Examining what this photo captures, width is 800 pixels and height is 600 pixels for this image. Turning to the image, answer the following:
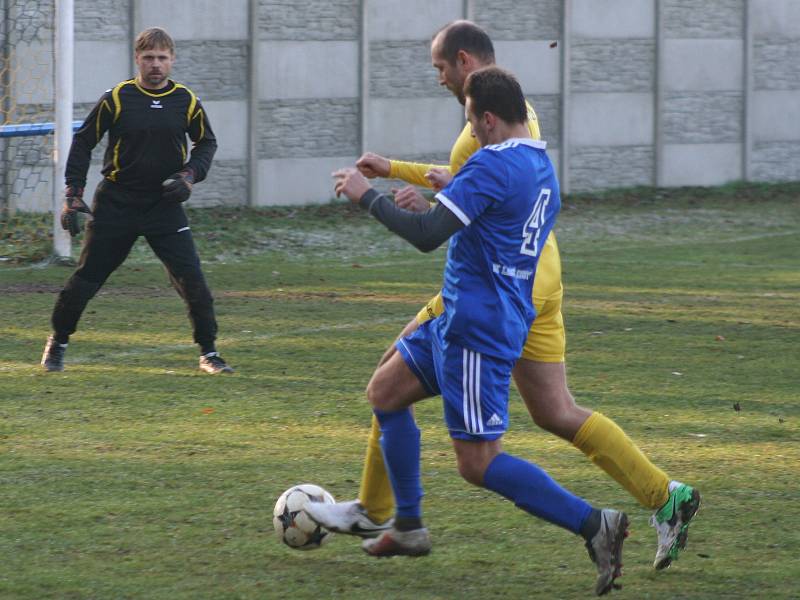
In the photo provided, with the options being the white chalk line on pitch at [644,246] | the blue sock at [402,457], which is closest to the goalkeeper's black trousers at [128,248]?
the blue sock at [402,457]

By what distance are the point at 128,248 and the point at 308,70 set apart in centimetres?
1024

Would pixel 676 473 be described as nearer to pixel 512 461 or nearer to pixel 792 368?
pixel 512 461

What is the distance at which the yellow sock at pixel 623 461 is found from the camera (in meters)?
5.25

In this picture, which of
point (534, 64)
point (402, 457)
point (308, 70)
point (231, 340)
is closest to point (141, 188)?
point (231, 340)

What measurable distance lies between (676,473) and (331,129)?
12.9 meters

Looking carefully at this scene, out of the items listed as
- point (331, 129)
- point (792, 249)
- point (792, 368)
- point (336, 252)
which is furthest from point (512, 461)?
point (331, 129)

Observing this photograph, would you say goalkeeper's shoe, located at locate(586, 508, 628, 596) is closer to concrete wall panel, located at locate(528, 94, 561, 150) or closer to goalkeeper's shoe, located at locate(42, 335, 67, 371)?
goalkeeper's shoe, located at locate(42, 335, 67, 371)

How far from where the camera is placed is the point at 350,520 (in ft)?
18.0

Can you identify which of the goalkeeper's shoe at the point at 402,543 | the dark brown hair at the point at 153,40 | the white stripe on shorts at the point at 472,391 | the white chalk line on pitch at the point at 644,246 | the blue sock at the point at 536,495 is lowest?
the goalkeeper's shoe at the point at 402,543

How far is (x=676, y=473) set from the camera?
6680 mm

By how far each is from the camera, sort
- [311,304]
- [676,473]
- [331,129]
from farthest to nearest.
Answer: [331,129] → [311,304] → [676,473]

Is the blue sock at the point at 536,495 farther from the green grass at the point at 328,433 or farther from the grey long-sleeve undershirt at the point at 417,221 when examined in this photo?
the grey long-sleeve undershirt at the point at 417,221

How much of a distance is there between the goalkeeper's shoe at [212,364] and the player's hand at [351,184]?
4164 mm

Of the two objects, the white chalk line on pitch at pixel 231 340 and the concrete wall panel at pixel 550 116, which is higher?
the concrete wall panel at pixel 550 116
